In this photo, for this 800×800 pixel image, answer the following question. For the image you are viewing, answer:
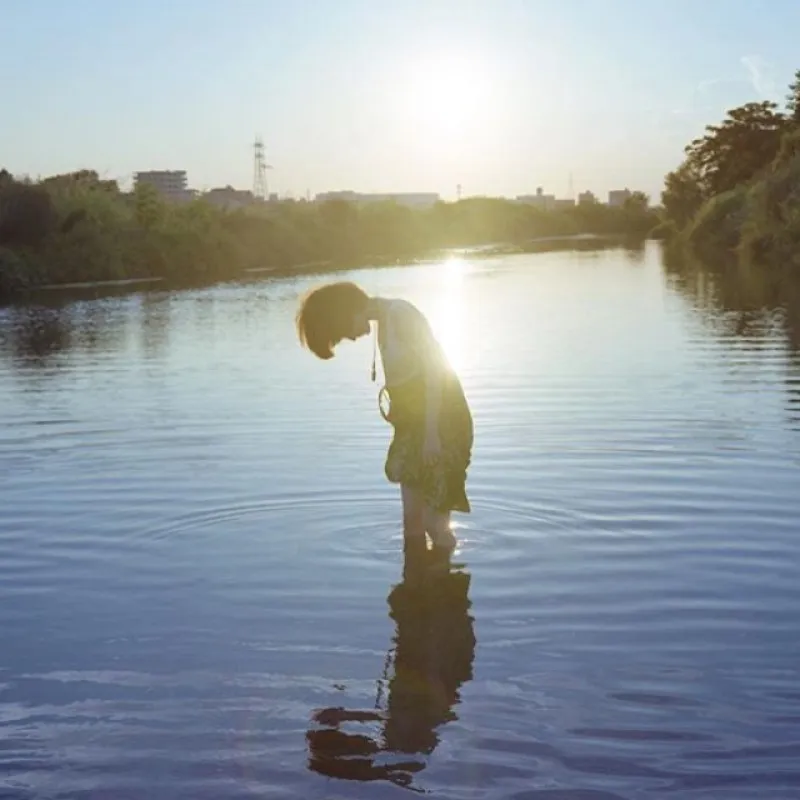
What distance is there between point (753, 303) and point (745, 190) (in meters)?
43.1

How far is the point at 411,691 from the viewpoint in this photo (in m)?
5.44

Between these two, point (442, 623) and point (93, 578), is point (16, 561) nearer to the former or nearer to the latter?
point (93, 578)

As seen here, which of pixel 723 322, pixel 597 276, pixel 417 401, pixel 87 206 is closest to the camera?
pixel 417 401

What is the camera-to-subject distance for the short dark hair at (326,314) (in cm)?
682

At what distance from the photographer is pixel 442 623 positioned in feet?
20.8

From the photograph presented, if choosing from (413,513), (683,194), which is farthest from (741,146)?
(413,513)

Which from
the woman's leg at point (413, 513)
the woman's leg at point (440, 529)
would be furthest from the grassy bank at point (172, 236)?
the woman's leg at point (440, 529)

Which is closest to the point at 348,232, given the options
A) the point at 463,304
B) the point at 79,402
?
the point at 463,304

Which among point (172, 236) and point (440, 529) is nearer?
point (440, 529)

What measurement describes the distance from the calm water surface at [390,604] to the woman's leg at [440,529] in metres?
0.16

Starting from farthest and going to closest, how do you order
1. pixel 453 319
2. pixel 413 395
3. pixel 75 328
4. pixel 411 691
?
pixel 75 328 < pixel 453 319 < pixel 413 395 < pixel 411 691

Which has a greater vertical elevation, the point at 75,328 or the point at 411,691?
the point at 75,328

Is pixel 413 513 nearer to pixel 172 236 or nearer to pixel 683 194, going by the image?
pixel 172 236

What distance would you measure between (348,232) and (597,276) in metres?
47.0
